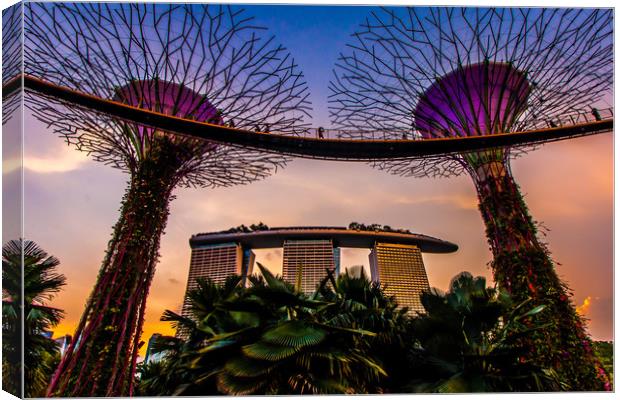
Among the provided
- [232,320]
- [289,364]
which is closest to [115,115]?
[232,320]

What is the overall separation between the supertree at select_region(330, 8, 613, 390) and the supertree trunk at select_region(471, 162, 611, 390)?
22mm

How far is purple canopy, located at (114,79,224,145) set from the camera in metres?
11.3

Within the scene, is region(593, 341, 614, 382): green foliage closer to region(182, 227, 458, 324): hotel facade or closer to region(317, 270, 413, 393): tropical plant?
region(317, 270, 413, 393): tropical plant

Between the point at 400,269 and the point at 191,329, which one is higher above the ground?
the point at 400,269

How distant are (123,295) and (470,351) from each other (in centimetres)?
662

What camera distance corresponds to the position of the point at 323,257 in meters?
14.9

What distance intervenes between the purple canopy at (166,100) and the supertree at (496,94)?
3.34m

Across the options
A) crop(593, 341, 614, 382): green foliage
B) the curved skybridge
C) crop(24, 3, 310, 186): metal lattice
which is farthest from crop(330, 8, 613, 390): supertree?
crop(24, 3, 310, 186): metal lattice

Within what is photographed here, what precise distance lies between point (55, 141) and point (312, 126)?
594 cm

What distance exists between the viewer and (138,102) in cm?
1128

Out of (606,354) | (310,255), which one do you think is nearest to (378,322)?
(606,354)

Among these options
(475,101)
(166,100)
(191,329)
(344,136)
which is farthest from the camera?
(475,101)

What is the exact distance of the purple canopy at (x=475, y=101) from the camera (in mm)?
12570

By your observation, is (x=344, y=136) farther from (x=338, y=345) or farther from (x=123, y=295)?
(x=338, y=345)
